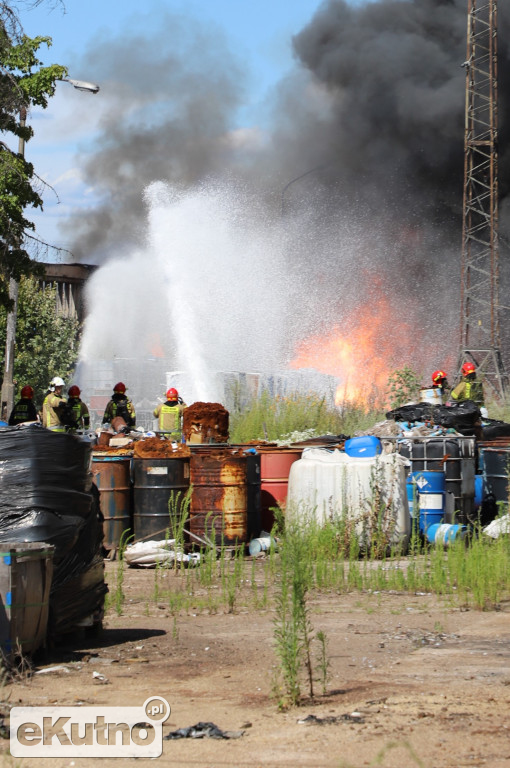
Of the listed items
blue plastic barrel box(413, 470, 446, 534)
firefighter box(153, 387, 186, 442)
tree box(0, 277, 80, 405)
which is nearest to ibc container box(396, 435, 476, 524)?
blue plastic barrel box(413, 470, 446, 534)

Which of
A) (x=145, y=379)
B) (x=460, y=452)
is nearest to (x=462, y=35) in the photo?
(x=145, y=379)

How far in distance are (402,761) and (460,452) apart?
A: 811 cm

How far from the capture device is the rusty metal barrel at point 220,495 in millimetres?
11414

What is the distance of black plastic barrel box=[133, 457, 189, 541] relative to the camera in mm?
11375

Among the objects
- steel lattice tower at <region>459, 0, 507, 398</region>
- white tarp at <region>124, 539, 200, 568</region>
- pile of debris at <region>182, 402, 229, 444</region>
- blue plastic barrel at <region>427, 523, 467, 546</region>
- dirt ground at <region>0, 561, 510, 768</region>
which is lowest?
dirt ground at <region>0, 561, 510, 768</region>

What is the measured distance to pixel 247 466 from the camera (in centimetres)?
1162

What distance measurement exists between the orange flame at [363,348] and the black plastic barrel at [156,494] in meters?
24.4

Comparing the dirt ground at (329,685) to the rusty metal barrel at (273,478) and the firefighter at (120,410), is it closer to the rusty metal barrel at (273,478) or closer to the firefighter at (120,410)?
the rusty metal barrel at (273,478)

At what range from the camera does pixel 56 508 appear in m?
6.57

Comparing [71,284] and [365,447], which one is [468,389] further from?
[71,284]

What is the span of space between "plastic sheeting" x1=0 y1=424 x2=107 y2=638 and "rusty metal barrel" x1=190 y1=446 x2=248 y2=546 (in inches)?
177

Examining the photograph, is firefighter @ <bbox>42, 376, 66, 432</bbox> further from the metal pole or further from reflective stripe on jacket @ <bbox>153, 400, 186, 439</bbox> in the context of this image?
the metal pole

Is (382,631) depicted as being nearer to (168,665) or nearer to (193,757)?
(168,665)

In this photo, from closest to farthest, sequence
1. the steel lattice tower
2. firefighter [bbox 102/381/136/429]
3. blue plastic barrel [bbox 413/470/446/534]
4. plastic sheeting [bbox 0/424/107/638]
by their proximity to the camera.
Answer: plastic sheeting [bbox 0/424/107/638], blue plastic barrel [bbox 413/470/446/534], firefighter [bbox 102/381/136/429], the steel lattice tower
